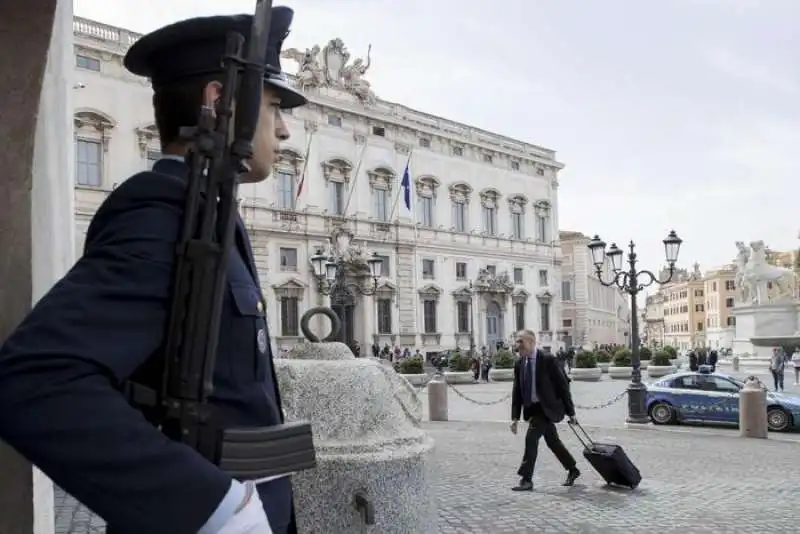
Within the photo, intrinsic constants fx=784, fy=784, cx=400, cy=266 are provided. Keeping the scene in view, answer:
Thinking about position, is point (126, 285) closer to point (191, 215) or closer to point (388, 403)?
point (191, 215)

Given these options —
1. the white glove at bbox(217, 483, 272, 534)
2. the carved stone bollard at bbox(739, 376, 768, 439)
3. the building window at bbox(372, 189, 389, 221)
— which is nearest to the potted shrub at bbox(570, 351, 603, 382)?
the building window at bbox(372, 189, 389, 221)

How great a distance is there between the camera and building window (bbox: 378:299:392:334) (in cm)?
4229

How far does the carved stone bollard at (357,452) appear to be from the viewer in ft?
12.8

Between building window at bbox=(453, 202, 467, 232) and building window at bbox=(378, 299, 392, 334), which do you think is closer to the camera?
building window at bbox=(378, 299, 392, 334)

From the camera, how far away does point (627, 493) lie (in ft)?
27.3

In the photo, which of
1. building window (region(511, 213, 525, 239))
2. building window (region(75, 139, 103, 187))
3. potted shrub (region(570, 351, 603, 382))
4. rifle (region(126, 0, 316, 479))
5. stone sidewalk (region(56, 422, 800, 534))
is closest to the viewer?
rifle (region(126, 0, 316, 479))

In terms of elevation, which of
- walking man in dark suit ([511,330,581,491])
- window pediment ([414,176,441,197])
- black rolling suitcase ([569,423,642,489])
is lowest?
black rolling suitcase ([569,423,642,489])

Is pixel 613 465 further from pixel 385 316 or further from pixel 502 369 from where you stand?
pixel 385 316

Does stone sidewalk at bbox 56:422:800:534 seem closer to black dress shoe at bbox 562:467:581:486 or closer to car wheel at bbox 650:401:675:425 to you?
black dress shoe at bbox 562:467:581:486

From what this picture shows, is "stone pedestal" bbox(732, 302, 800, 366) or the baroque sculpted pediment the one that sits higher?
the baroque sculpted pediment

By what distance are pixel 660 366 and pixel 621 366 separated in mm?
1942

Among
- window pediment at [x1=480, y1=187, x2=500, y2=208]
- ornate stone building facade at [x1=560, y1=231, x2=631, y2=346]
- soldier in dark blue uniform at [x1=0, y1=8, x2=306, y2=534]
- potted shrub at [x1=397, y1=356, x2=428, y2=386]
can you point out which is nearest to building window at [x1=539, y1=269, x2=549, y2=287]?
window pediment at [x1=480, y1=187, x2=500, y2=208]

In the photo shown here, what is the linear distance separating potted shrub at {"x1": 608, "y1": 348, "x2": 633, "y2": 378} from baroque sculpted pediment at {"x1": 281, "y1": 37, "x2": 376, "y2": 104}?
64.5ft

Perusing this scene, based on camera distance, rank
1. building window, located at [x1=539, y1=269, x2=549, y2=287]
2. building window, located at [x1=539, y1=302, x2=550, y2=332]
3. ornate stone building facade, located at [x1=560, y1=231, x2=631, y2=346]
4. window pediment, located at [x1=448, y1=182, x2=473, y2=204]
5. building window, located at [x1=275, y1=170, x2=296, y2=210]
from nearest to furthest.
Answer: building window, located at [x1=275, y1=170, x2=296, y2=210] < window pediment, located at [x1=448, y1=182, x2=473, y2=204] < building window, located at [x1=539, y1=302, x2=550, y2=332] < building window, located at [x1=539, y1=269, x2=549, y2=287] < ornate stone building facade, located at [x1=560, y1=231, x2=631, y2=346]
